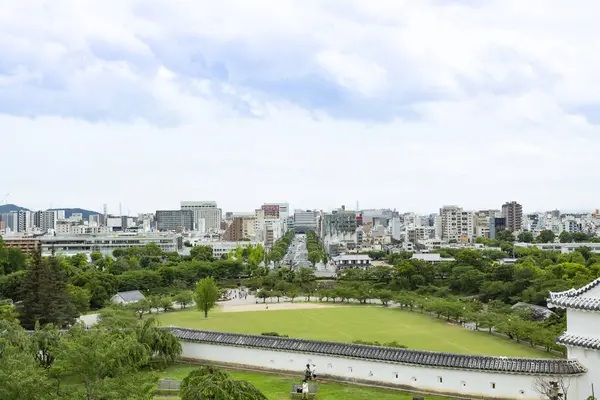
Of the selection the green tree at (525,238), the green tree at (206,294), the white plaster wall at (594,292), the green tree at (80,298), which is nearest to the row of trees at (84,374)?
the white plaster wall at (594,292)

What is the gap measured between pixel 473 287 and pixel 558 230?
11109 centimetres

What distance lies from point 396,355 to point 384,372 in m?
0.67

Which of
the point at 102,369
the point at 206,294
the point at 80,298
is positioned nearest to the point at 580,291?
the point at 102,369

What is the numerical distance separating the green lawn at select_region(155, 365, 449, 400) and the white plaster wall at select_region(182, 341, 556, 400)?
1.49 feet

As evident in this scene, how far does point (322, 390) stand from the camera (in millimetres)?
18000

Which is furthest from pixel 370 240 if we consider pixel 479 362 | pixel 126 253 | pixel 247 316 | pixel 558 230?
pixel 479 362

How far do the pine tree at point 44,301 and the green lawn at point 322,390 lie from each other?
1427 centimetres

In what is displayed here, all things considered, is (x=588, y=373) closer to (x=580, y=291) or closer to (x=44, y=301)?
(x=580, y=291)

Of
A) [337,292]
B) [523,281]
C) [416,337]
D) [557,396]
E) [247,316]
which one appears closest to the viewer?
[557,396]

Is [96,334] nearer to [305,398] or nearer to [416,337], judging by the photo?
[305,398]

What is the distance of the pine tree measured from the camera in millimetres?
30969

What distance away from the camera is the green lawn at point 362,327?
28.0 meters

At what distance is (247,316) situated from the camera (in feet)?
128

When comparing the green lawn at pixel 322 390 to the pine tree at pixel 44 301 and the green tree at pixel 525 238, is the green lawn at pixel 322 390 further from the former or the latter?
the green tree at pixel 525 238
